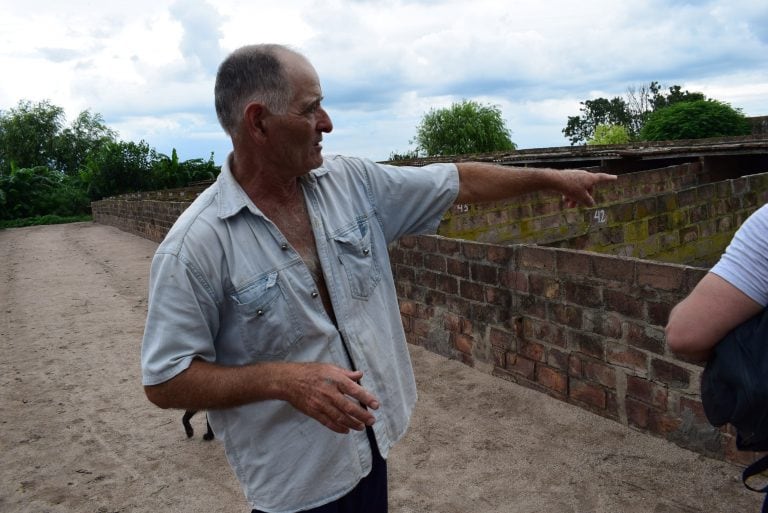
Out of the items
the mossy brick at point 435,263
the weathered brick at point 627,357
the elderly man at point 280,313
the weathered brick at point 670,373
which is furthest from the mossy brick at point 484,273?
the elderly man at point 280,313

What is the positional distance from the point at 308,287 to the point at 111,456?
3.17 metres

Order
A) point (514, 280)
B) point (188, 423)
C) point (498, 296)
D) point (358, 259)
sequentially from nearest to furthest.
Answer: point (358, 259) → point (188, 423) → point (514, 280) → point (498, 296)

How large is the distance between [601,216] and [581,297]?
262cm

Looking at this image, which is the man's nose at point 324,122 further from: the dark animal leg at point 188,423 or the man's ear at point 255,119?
the dark animal leg at point 188,423

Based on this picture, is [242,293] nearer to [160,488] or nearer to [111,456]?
[160,488]

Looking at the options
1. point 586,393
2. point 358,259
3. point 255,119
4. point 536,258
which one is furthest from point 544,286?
point 255,119

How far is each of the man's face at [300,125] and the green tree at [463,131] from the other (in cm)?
4996

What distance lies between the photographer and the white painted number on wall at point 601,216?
21.1 feet

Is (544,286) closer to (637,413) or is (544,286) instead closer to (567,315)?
(567,315)

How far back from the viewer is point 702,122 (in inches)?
1196

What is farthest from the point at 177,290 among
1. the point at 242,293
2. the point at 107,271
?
the point at 107,271

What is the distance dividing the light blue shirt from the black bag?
0.87 metres

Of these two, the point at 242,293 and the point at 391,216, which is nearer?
the point at 242,293

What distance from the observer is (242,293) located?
1.66 metres
